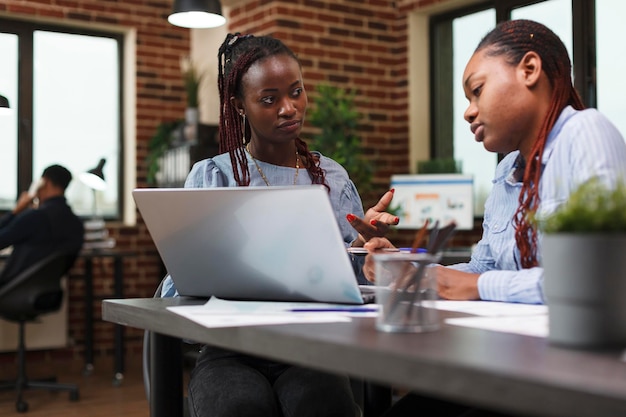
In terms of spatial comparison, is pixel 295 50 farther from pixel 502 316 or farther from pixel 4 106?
pixel 502 316

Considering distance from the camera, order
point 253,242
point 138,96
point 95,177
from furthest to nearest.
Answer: point 138,96
point 95,177
point 253,242

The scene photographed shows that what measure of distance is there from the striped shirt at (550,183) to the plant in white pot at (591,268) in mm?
451

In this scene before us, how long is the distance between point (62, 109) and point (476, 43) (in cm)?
288

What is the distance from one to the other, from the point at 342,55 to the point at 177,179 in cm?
133

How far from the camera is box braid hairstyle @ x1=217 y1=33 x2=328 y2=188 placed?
76.4 inches

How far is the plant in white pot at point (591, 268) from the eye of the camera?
0.82m

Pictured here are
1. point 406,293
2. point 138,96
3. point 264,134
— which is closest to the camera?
point 406,293

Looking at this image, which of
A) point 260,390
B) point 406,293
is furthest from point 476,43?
point 406,293

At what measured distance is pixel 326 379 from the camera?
1476mm

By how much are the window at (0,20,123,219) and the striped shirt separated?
14.6ft

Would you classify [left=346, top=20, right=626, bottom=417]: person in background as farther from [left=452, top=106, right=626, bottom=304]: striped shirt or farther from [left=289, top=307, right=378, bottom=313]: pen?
[left=289, top=307, right=378, bottom=313]: pen

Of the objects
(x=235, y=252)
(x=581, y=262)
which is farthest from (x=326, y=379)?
(x=581, y=262)

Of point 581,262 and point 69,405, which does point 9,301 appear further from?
point 581,262

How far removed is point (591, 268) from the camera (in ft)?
2.68
